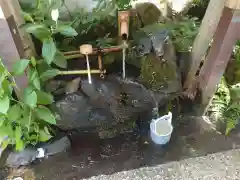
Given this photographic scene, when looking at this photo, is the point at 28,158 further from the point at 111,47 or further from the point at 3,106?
the point at 111,47

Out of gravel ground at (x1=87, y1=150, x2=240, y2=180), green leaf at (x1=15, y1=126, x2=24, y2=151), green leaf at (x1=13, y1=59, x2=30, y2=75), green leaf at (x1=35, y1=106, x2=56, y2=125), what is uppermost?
green leaf at (x1=13, y1=59, x2=30, y2=75)

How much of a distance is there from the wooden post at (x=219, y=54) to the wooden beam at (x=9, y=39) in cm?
102

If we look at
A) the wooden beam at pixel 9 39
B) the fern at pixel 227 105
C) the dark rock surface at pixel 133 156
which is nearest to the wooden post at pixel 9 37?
the wooden beam at pixel 9 39

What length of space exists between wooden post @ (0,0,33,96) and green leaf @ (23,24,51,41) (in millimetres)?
77

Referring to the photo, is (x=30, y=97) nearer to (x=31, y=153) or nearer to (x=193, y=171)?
(x=31, y=153)

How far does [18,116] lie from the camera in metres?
1.20

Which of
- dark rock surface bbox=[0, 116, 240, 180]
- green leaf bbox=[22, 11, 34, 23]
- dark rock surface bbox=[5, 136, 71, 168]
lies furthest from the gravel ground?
green leaf bbox=[22, 11, 34, 23]

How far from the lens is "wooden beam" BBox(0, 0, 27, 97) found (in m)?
1.11

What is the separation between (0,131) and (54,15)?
0.59m

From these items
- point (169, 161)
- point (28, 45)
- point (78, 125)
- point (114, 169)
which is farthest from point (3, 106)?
point (169, 161)

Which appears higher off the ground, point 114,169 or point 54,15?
point 54,15

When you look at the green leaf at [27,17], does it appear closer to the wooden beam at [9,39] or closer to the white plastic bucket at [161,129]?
the wooden beam at [9,39]

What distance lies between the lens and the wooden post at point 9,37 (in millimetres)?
1112

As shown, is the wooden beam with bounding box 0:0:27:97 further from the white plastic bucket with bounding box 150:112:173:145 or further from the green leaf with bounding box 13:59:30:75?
the white plastic bucket with bounding box 150:112:173:145
